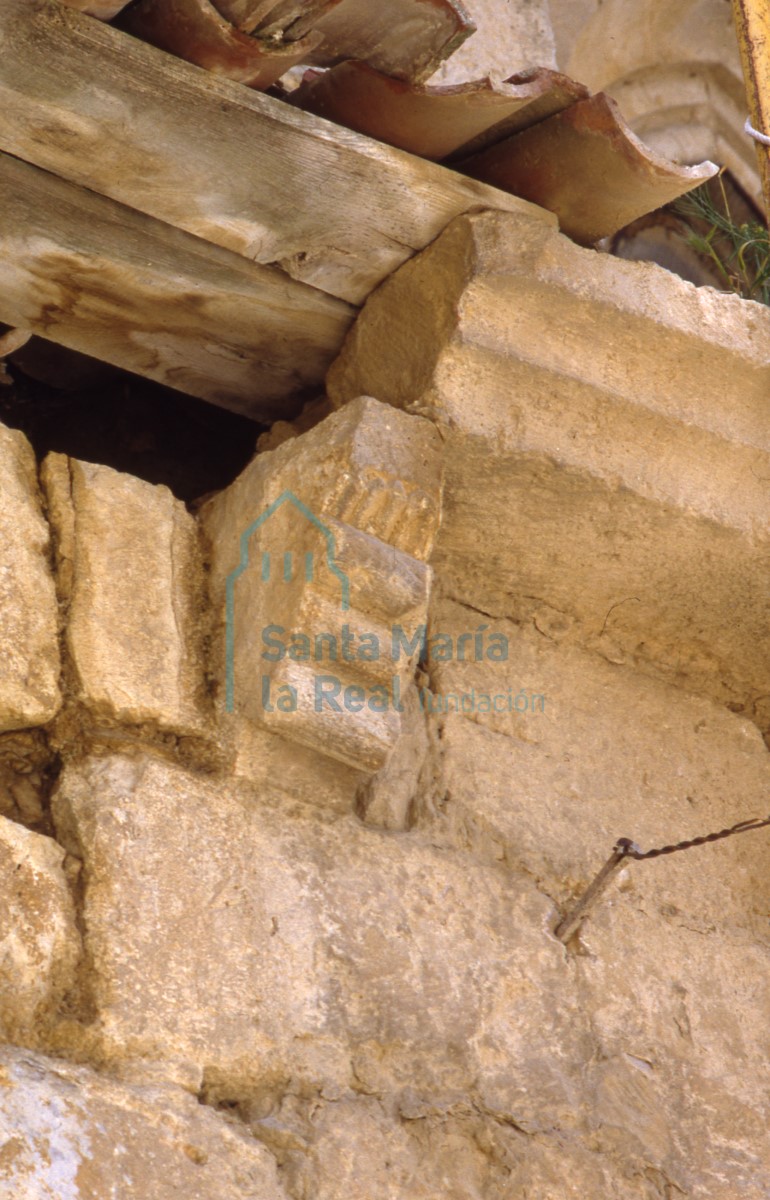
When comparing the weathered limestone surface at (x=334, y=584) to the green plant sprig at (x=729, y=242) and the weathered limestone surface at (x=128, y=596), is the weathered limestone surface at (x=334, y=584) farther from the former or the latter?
the green plant sprig at (x=729, y=242)

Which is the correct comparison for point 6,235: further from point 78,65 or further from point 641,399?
point 641,399

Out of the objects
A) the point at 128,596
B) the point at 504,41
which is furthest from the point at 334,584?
the point at 504,41

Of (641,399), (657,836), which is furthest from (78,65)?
(657,836)

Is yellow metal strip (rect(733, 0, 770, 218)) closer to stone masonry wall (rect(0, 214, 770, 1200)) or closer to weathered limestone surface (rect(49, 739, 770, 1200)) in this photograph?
stone masonry wall (rect(0, 214, 770, 1200))

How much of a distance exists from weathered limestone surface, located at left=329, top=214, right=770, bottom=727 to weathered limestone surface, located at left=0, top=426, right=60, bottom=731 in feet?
2.02

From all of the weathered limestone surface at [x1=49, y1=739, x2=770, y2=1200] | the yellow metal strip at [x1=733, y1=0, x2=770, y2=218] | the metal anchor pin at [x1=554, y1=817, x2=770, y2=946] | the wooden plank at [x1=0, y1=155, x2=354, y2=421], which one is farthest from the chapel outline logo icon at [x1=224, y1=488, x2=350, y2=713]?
the yellow metal strip at [x1=733, y1=0, x2=770, y2=218]

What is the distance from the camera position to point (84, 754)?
2236mm

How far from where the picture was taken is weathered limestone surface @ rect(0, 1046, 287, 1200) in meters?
1.75

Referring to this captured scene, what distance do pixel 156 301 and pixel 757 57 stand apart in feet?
3.75

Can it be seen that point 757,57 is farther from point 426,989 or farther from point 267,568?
point 426,989

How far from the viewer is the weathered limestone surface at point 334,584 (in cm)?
227

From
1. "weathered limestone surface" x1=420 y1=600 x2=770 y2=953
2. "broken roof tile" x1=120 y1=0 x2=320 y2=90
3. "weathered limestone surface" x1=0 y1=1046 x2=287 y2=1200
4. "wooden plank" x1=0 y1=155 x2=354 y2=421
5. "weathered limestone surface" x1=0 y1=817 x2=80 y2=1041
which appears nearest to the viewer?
"weathered limestone surface" x1=0 y1=1046 x2=287 y2=1200

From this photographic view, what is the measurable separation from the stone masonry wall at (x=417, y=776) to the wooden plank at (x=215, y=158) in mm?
89

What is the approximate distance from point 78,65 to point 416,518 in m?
0.83
